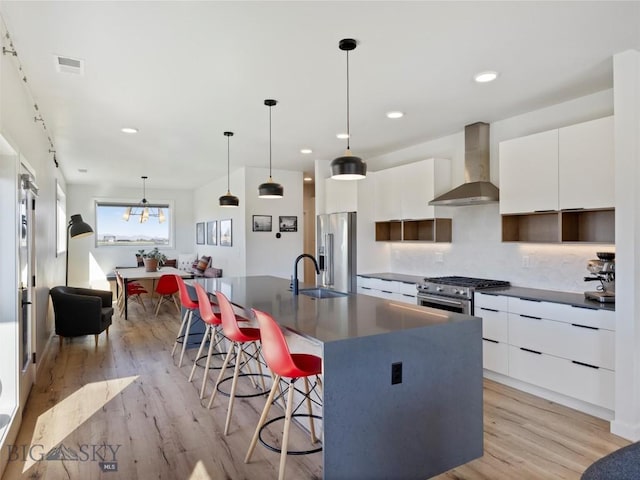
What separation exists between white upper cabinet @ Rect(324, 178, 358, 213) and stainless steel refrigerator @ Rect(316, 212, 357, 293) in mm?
124

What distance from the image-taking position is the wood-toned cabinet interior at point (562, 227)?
3.51m

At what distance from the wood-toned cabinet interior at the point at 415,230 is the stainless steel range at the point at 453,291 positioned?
603 millimetres

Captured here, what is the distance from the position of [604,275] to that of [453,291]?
4.24 ft

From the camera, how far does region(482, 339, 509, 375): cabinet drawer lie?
12.0 feet

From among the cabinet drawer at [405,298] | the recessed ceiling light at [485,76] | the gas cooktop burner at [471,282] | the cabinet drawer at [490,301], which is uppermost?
the recessed ceiling light at [485,76]

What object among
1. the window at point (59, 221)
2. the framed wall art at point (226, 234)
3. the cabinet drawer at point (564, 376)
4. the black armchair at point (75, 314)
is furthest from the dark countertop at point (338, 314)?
the window at point (59, 221)

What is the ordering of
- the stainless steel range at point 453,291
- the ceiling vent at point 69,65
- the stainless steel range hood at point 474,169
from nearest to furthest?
the ceiling vent at point 69,65 < the stainless steel range at point 453,291 < the stainless steel range hood at point 474,169

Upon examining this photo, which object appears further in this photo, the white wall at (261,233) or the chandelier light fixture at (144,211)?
the chandelier light fixture at (144,211)

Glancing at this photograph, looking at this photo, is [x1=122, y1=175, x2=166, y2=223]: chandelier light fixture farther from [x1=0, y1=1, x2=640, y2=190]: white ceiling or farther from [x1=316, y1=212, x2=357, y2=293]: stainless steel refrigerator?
[x1=316, y1=212, x2=357, y2=293]: stainless steel refrigerator

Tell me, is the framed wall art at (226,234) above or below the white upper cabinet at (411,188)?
below

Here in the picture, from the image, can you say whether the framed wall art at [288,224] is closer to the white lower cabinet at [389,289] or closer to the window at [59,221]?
the white lower cabinet at [389,289]

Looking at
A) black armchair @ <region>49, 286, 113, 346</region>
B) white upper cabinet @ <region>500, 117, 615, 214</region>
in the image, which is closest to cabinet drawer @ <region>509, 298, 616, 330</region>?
white upper cabinet @ <region>500, 117, 615, 214</region>

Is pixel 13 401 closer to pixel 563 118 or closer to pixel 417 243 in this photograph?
pixel 417 243

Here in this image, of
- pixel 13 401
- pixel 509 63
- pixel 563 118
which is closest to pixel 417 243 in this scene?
pixel 563 118
